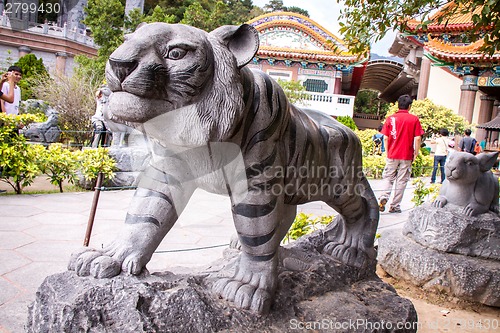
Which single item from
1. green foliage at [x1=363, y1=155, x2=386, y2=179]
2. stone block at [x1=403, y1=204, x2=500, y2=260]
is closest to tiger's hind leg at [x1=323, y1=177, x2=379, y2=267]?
stone block at [x1=403, y1=204, x2=500, y2=260]

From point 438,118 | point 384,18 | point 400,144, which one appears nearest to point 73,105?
point 400,144

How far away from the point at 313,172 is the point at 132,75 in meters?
0.95

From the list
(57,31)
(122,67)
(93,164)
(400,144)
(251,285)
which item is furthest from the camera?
(57,31)

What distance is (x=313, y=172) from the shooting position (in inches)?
73.3

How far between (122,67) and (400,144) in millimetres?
5152

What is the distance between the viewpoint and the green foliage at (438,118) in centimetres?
1352

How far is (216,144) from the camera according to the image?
140cm

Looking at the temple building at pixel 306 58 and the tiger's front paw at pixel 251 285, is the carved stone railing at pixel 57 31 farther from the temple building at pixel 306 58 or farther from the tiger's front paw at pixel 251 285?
the tiger's front paw at pixel 251 285

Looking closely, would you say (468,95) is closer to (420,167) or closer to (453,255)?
(420,167)

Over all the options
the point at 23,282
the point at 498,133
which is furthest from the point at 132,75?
the point at 498,133

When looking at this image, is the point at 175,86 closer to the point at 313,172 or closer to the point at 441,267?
the point at 313,172

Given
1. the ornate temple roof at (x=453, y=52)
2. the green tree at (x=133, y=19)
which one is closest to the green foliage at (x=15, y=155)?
the green tree at (x=133, y=19)

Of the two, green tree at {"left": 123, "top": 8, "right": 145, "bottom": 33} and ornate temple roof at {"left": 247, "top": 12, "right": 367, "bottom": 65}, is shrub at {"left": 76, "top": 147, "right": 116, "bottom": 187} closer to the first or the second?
green tree at {"left": 123, "top": 8, "right": 145, "bottom": 33}

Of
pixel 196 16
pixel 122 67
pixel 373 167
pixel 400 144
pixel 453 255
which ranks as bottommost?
pixel 373 167
